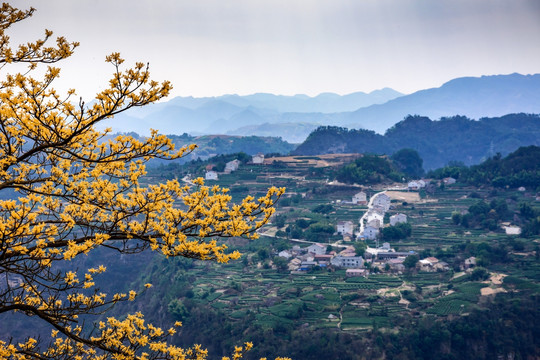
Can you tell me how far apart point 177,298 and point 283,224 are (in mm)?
14038

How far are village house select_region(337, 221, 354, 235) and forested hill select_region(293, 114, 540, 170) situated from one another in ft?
211

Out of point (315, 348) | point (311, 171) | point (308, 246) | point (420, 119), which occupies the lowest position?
point (315, 348)

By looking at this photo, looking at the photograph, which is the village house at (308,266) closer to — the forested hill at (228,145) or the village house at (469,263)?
the village house at (469,263)

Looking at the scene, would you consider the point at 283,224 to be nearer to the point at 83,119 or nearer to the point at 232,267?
the point at 232,267

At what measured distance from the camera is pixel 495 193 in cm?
5403

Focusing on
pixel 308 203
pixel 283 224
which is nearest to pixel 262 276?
pixel 283 224

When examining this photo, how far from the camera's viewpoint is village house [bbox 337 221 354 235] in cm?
4501

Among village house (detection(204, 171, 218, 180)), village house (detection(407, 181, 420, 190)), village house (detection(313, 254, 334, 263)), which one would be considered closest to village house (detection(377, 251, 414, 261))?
village house (detection(313, 254, 334, 263))

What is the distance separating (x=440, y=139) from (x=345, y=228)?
291 feet

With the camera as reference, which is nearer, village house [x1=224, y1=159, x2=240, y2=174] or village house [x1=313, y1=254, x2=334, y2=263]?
village house [x1=313, y1=254, x2=334, y2=263]

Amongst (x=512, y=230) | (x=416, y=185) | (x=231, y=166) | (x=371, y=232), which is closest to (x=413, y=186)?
(x=416, y=185)

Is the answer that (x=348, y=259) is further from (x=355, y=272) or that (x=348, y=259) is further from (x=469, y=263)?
(x=469, y=263)

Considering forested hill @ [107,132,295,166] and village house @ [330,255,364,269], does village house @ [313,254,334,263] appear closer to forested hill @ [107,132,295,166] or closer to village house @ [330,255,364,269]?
village house @ [330,255,364,269]

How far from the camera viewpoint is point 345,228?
149 ft
